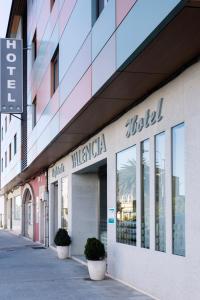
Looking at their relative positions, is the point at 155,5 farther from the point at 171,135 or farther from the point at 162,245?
the point at 162,245

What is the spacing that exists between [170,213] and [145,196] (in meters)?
1.84

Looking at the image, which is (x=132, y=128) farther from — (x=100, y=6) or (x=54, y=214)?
(x=54, y=214)

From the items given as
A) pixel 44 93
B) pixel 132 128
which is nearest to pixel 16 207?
pixel 44 93

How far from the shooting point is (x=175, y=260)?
9.70 metres

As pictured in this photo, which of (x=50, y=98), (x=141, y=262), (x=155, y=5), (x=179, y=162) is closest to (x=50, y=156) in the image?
(x=50, y=98)

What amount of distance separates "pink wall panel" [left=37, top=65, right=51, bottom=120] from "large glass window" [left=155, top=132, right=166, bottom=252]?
29.5ft

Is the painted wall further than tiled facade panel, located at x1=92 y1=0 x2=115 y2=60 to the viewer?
No

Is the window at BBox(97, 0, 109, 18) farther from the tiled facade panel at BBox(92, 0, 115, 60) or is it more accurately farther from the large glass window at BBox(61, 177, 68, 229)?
the large glass window at BBox(61, 177, 68, 229)

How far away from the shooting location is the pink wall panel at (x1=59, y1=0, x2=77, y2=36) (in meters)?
15.0

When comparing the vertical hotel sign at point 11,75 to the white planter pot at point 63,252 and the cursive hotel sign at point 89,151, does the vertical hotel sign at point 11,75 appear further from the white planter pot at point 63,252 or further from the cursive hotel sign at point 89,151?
the white planter pot at point 63,252

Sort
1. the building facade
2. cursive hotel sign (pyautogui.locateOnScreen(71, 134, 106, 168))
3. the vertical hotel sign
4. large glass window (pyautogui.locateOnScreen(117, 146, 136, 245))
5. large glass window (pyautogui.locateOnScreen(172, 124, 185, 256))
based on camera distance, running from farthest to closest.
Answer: the vertical hotel sign < cursive hotel sign (pyautogui.locateOnScreen(71, 134, 106, 168)) < large glass window (pyautogui.locateOnScreen(117, 146, 136, 245)) < large glass window (pyautogui.locateOnScreen(172, 124, 185, 256)) < the building facade

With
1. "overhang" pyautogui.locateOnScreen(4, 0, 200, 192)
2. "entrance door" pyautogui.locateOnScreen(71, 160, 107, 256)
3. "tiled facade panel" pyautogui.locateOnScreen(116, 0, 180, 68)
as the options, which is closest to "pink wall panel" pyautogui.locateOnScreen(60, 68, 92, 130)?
"overhang" pyautogui.locateOnScreen(4, 0, 200, 192)

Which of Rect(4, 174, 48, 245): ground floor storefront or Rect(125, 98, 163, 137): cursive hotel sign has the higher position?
Rect(125, 98, 163, 137): cursive hotel sign

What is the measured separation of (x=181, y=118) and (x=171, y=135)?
25.0 inches
